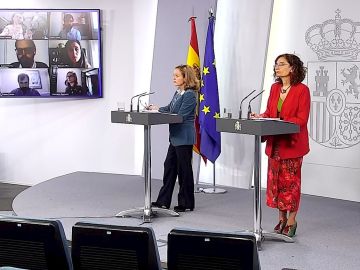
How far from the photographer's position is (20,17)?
8.08 meters

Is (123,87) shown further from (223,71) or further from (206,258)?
(206,258)

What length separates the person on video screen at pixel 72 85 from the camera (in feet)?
26.8

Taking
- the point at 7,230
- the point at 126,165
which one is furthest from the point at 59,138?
the point at 7,230

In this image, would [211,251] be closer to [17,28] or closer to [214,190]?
[214,190]

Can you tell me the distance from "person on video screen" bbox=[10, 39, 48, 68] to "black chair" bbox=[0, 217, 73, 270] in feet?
18.1

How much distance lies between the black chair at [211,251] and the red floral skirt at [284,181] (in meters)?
2.14

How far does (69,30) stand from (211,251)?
19.7 ft

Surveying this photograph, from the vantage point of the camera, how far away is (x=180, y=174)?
5.73m

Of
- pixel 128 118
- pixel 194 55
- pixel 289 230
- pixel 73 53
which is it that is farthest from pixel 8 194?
A: pixel 289 230

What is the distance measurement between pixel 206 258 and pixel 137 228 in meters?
0.35

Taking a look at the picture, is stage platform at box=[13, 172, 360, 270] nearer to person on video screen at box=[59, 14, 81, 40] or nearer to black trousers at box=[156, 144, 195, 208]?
black trousers at box=[156, 144, 195, 208]

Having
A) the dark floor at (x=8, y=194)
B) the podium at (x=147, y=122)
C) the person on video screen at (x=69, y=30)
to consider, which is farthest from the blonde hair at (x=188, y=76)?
the person on video screen at (x=69, y=30)

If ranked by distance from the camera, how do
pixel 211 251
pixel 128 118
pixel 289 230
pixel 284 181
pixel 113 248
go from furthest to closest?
pixel 128 118
pixel 289 230
pixel 284 181
pixel 113 248
pixel 211 251

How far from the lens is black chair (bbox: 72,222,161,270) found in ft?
8.86
